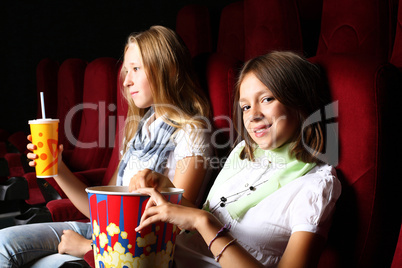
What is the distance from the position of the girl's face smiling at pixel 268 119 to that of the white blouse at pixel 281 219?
0.08 meters

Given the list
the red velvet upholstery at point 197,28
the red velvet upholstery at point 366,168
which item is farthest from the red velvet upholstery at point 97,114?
the red velvet upholstery at point 366,168

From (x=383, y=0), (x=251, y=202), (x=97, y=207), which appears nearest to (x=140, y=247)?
(x=97, y=207)

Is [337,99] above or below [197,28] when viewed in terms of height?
below

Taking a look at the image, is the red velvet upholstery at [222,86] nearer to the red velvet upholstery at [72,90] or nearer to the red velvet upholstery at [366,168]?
the red velvet upholstery at [366,168]

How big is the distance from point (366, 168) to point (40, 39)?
→ 10.1ft

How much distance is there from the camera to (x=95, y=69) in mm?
1824

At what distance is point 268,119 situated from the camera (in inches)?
29.9

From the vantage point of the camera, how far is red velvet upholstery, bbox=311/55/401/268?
0.68 meters

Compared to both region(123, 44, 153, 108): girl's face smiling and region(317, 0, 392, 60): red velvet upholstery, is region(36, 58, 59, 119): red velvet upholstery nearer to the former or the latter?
region(123, 44, 153, 108): girl's face smiling

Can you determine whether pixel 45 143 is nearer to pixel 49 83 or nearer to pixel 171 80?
pixel 171 80

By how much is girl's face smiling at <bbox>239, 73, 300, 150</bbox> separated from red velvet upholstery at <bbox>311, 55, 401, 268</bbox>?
0.09 meters

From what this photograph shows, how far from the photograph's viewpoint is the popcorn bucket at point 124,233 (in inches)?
22.4

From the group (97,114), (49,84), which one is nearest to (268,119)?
(97,114)

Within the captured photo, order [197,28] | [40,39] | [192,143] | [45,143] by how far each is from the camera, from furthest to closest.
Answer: [40,39]
[197,28]
[192,143]
[45,143]
